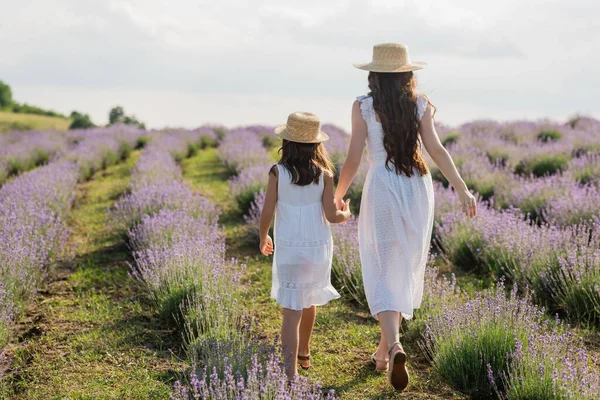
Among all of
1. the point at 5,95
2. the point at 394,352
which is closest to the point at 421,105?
the point at 394,352

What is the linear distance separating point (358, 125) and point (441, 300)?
1475 mm

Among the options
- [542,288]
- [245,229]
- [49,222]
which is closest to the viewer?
[542,288]

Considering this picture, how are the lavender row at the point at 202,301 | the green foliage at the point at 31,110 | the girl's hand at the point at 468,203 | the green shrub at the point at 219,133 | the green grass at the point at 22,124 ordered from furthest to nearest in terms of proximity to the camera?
the green foliage at the point at 31,110 < the green grass at the point at 22,124 < the green shrub at the point at 219,133 < the girl's hand at the point at 468,203 < the lavender row at the point at 202,301

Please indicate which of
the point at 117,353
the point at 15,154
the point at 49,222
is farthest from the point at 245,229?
the point at 15,154

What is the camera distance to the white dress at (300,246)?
11.4 feet

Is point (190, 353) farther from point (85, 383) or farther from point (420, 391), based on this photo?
point (420, 391)

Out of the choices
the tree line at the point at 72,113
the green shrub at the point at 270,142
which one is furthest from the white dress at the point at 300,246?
the tree line at the point at 72,113

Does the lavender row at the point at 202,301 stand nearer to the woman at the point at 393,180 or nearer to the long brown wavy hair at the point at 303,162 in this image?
the woman at the point at 393,180

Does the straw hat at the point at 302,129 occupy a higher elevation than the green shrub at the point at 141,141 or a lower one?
higher

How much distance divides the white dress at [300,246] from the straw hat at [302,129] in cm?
19

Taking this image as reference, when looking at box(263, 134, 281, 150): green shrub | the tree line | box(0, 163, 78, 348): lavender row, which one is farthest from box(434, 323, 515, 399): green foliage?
the tree line

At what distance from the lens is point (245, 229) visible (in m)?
7.80

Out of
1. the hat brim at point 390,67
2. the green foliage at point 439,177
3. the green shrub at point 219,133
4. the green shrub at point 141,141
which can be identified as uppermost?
the hat brim at point 390,67

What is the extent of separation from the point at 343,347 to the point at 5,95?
49.1m
